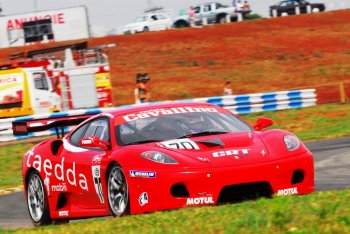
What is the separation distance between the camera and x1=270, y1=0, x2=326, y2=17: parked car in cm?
6538

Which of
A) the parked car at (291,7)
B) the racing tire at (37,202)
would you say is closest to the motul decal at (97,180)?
the racing tire at (37,202)

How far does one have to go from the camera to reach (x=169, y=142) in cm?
910

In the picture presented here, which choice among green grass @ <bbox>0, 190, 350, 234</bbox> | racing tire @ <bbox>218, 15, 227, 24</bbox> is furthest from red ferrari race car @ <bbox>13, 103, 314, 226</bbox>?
racing tire @ <bbox>218, 15, 227, 24</bbox>

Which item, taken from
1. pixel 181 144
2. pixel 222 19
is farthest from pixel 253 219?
pixel 222 19

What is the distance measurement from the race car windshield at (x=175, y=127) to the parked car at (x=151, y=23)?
2129 inches

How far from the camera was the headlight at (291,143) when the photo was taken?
915 centimetres

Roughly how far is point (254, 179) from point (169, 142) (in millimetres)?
941

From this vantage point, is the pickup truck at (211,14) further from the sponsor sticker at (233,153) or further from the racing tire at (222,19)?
the sponsor sticker at (233,153)

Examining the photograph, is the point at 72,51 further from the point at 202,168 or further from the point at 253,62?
the point at 202,168

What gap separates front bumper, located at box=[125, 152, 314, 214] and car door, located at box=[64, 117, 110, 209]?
65 cm

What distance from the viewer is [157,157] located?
344 inches

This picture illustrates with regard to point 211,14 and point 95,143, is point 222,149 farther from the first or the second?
point 211,14

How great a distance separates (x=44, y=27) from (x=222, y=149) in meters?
52.0

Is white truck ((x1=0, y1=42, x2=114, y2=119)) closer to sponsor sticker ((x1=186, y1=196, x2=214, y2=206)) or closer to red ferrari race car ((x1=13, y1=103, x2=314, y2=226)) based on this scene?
red ferrari race car ((x1=13, y1=103, x2=314, y2=226))
